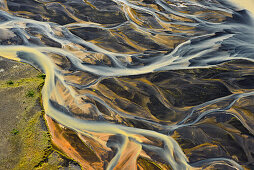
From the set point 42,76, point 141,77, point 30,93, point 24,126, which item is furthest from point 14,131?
point 141,77

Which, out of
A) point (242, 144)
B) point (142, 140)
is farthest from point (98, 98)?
point (242, 144)

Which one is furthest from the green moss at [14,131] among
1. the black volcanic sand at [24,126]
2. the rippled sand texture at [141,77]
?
the rippled sand texture at [141,77]

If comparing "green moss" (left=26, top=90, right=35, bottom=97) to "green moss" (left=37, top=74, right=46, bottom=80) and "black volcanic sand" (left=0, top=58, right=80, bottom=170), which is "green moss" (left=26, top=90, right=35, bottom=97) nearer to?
"black volcanic sand" (left=0, top=58, right=80, bottom=170)

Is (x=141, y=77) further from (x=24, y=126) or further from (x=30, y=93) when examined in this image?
(x=24, y=126)

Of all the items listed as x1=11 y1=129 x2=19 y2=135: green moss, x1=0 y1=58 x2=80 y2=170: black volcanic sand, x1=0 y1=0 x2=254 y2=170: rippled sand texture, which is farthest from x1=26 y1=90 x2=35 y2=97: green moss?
x1=11 y1=129 x2=19 y2=135: green moss

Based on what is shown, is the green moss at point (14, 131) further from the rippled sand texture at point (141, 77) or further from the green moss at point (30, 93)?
the green moss at point (30, 93)
